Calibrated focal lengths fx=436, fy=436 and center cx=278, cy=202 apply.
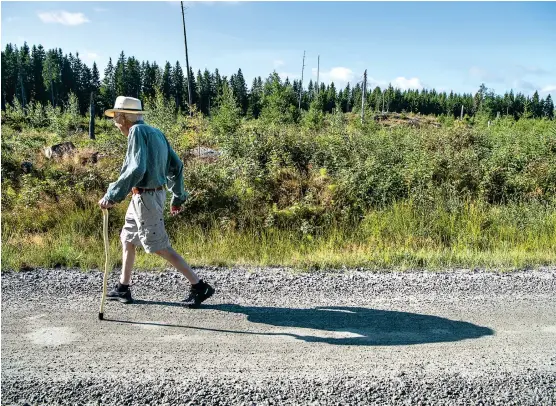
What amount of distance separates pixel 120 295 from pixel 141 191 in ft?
3.69

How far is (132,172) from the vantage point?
409cm

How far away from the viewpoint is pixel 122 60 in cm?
9331

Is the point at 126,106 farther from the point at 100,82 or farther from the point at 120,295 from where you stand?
the point at 100,82

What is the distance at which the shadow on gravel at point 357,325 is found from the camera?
3773 millimetres

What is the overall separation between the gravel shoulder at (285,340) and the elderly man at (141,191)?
0.25 metres

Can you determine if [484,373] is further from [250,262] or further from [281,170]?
[281,170]

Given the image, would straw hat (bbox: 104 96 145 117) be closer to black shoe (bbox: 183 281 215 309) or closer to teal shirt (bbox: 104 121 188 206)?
teal shirt (bbox: 104 121 188 206)

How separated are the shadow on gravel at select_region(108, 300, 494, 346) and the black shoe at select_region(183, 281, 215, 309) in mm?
85

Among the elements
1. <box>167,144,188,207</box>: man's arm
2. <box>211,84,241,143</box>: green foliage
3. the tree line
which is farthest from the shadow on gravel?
the tree line

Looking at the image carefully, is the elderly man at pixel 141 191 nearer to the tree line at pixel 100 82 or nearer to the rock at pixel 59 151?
the rock at pixel 59 151

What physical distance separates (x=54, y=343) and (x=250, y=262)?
2716 millimetres

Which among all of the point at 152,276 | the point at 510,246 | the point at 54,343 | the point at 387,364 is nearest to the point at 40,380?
the point at 54,343

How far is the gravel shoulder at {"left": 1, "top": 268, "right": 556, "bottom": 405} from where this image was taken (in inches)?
117

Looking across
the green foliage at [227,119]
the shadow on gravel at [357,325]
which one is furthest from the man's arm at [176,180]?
the green foliage at [227,119]
